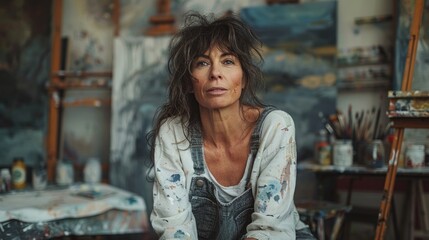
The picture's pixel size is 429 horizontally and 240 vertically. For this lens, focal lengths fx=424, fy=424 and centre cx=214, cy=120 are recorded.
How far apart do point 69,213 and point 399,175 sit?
5.73 feet

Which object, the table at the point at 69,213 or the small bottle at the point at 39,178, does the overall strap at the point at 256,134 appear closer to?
the table at the point at 69,213

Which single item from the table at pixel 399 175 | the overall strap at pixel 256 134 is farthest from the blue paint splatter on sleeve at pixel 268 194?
the table at pixel 399 175

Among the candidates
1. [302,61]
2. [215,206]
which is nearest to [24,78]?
[302,61]

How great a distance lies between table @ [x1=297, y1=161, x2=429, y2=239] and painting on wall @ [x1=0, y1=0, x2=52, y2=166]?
7.19 feet

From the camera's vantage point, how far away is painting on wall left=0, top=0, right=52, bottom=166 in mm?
3475

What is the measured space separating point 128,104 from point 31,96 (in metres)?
0.88

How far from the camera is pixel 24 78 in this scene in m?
3.57

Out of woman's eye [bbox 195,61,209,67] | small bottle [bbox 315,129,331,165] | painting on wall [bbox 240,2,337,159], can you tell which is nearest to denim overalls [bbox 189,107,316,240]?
woman's eye [bbox 195,61,209,67]

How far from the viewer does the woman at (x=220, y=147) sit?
1.38 m

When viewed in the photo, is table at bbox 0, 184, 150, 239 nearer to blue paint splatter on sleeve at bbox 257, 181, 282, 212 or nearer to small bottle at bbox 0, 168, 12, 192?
small bottle at bbox 0, 168, 12, 192

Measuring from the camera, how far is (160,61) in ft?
10.8

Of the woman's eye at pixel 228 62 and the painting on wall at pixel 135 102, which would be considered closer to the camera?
the woman's eye at pixel 228 62

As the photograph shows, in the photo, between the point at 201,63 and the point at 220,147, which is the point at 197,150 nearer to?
the point at 220,147

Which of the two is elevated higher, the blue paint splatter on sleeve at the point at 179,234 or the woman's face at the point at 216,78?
the woman's face at the point at 216,78
